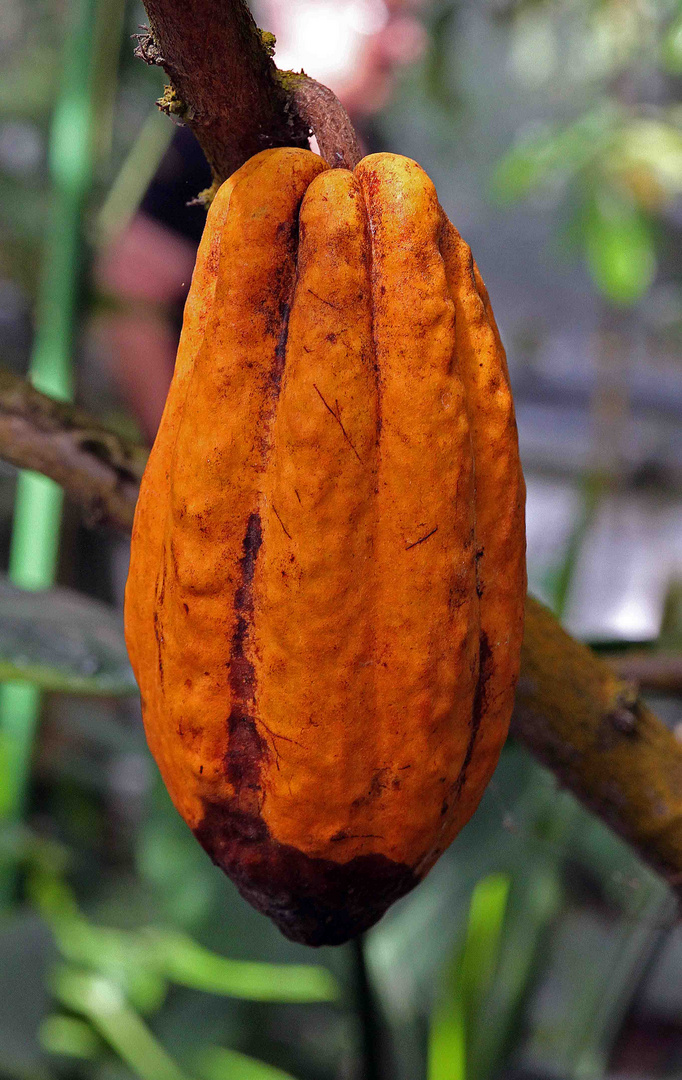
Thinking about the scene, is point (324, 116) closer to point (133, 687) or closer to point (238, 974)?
point (133, 687)

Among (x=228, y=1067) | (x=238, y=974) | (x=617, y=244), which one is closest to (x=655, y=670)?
(x=238, y=974)

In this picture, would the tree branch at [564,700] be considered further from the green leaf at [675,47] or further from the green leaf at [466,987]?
the green leaf at [675,47]

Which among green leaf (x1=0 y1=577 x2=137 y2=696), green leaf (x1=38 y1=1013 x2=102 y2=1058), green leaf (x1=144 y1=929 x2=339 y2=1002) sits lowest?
green leaf (x1=38 y1=1013 x2=102 y2=1058)

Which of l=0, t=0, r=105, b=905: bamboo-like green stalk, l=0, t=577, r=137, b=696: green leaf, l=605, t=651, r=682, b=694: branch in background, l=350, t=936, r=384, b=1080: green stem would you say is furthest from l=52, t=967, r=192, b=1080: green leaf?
l=605, t=651, r=682, b=694: branch in background

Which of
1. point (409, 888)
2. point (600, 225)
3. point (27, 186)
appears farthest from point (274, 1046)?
point (27, 186)

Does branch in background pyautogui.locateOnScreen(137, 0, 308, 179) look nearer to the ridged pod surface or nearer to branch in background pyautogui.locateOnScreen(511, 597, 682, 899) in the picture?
the ridged pod surface

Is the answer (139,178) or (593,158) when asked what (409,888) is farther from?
(139,178)
